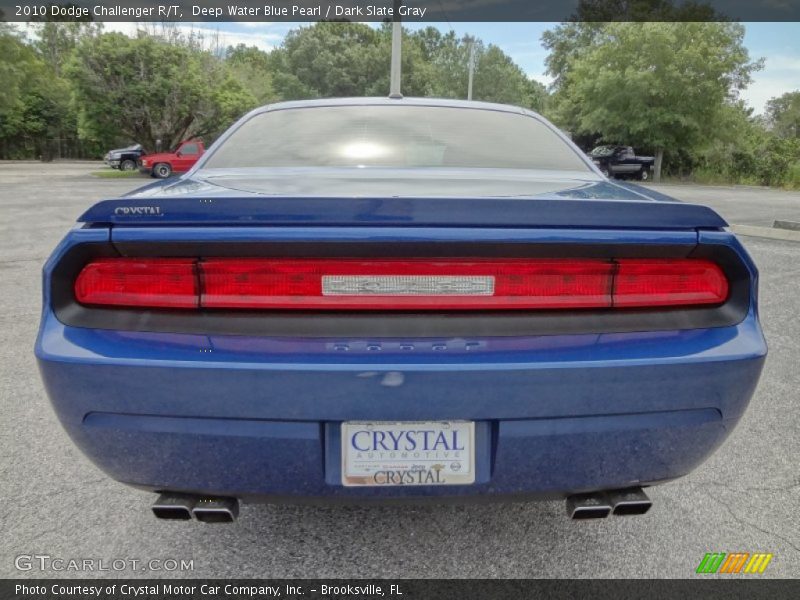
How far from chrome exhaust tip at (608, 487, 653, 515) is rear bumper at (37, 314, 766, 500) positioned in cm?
11

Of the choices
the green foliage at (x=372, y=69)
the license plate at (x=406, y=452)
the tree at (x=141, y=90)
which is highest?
the green foliage at (x=372, y=69)

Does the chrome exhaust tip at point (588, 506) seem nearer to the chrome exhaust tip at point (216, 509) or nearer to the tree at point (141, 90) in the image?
the chrome exhaust tip at point (216, 509)

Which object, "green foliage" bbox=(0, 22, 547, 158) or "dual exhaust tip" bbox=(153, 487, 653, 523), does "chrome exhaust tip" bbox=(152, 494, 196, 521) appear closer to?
"dual exhaust tip" bbox=(153, 487, 653, 523)

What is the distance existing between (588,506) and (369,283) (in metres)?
0.90

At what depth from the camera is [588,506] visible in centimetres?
179

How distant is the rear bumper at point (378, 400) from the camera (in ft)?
5.16

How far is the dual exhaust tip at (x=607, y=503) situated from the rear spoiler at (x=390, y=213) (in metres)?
0.77

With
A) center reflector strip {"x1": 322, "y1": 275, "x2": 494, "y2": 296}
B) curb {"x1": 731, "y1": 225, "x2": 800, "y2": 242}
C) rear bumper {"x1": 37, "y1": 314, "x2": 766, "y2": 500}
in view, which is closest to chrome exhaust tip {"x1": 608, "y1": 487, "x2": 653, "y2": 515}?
rear bumper {"x1": 37, "y1": 314, "x2": 766, "y2": 500}

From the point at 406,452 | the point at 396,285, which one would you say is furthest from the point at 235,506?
the point at 396,285

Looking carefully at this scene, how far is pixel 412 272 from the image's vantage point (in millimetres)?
1638

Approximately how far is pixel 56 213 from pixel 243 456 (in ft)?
38.6

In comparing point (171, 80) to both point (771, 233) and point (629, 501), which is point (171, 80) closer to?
point (771, 233)

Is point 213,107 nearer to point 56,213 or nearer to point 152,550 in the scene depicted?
point 56,213

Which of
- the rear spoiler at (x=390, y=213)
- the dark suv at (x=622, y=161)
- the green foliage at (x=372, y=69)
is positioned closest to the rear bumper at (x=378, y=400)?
the rear spoiler at (x=390, y=213)
